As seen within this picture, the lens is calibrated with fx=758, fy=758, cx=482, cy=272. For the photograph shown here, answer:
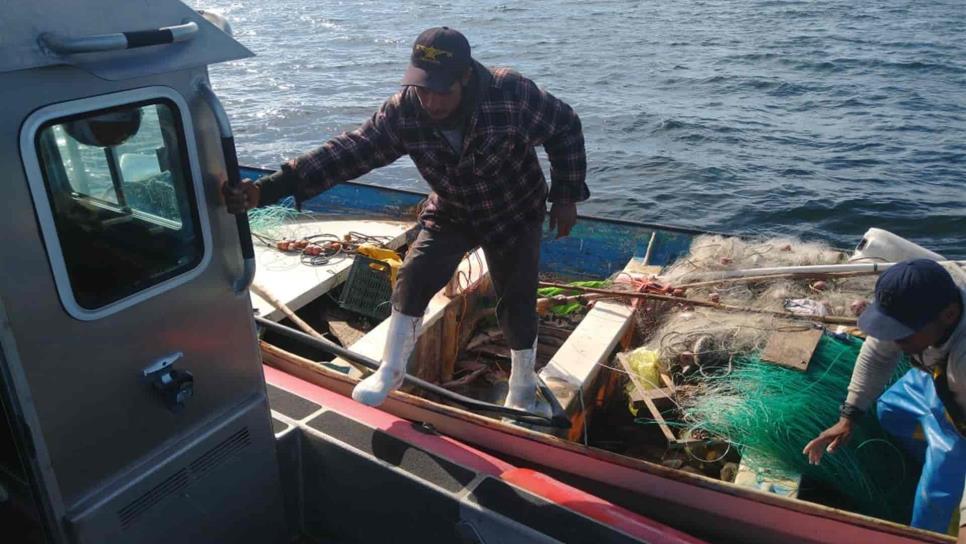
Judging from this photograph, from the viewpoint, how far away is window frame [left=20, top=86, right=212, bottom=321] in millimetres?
2154

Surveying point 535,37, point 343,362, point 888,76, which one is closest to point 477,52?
point 535,37

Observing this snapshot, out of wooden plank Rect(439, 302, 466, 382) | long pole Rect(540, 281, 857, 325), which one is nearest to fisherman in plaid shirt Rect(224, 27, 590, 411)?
wooden plank Rect(439, 302, 466, 382)

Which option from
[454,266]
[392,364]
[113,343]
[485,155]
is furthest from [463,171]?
[113,343]

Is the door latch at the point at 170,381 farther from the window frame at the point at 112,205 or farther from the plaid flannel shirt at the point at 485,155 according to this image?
the plaid flannel shirt at the point at 485,155

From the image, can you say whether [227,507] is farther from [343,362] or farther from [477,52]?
[477,52]

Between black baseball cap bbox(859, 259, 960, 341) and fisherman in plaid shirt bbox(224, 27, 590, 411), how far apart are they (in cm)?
150

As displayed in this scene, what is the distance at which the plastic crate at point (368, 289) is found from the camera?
A: 5.63 meters

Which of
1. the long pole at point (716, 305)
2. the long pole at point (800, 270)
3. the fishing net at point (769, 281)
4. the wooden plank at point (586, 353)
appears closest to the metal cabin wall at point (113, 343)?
the wooden plank at point (586, 353)

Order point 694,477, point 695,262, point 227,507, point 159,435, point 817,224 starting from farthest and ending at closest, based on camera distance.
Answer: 1. point 817,224
2. point 695,262
3. point 694,477
4. point 227,507
5. point 159,435

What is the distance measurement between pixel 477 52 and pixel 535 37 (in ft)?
9.08

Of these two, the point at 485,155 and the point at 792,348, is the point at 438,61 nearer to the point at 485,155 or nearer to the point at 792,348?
the point at 485,155

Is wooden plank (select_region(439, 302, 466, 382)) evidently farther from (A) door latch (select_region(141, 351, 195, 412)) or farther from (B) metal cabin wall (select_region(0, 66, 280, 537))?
(A) door latch (select_region(141, 351, 195, 412))

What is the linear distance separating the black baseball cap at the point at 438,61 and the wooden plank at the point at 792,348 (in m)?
2.60

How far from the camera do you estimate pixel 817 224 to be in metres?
11.5
